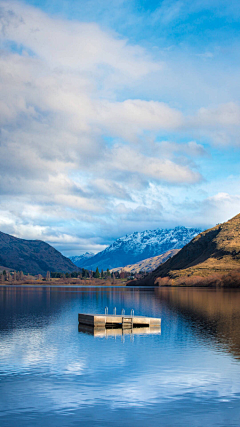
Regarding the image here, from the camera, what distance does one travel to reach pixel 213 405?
104ft

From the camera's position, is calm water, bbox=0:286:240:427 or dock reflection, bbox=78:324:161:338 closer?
calm water, bbox=0:286:240:427

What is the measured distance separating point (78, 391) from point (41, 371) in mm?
8311

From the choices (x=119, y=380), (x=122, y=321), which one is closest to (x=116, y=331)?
(x=122, y=321)

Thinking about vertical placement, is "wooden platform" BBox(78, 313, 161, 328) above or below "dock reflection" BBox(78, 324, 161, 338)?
above

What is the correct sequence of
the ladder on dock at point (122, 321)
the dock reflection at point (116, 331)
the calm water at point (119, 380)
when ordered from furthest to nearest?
the ladder on dock at point (122, 321) < the dock reflection at point (116, 331) < the calm water at point (119, 380)

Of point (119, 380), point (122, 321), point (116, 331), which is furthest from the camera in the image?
point (122, 321)

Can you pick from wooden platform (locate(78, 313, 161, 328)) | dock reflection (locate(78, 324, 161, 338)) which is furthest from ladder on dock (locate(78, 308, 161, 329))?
dock reflection (locate(78, 324, 161, 338))

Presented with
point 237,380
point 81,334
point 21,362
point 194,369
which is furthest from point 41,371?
point 81,334

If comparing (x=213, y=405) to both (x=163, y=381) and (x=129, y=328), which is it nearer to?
(x=163, y=381)

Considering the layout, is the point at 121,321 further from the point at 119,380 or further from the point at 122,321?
the point at 119,380

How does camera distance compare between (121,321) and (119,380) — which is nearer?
(119,380)

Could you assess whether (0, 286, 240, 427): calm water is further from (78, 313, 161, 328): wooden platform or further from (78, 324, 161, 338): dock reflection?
(78, 313, 161, 328): wooden platform

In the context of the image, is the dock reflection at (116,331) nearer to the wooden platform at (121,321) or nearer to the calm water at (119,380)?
the wooden platform at (121,321)

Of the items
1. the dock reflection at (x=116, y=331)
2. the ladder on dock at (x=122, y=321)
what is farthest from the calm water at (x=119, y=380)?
the ladder on dock at (x=122, y=321)
